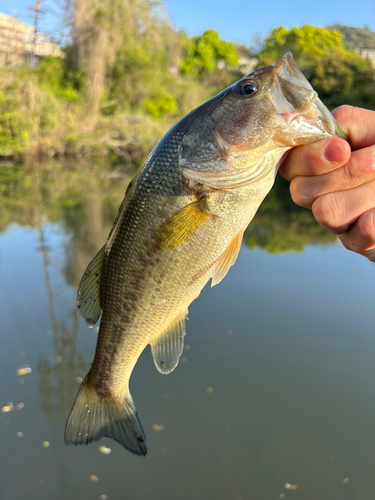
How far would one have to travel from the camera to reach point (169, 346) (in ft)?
6.91

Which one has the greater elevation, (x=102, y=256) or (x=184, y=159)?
(x=184, y=159)

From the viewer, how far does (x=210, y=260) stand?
75.3 inches

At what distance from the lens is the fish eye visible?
1.78m

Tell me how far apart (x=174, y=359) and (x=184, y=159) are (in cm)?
106

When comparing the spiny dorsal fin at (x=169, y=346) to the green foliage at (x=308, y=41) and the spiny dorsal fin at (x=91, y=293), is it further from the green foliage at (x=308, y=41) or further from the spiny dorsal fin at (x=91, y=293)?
the green foliage at (x=308, y=41)

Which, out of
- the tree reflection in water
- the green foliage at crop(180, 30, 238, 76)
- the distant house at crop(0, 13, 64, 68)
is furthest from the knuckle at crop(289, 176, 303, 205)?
the green foliage at crop(180, 30, 238, 76)

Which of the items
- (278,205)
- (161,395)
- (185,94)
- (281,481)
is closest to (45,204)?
(278,205)

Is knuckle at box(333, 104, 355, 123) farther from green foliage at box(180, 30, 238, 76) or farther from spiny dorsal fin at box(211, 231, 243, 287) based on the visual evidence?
green foliage at box(180, 30, 238, 76)

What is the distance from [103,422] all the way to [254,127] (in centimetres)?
176

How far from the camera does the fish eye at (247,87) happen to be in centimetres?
178

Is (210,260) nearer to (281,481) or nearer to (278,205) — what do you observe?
(281,481)

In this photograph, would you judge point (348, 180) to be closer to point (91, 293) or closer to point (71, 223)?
point (91, 293)

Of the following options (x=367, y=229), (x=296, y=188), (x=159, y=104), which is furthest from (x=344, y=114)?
(x=159, y=104)

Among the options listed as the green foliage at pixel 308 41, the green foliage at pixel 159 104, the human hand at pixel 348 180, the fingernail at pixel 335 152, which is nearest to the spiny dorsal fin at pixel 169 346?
the human hand at pixel 348 180
